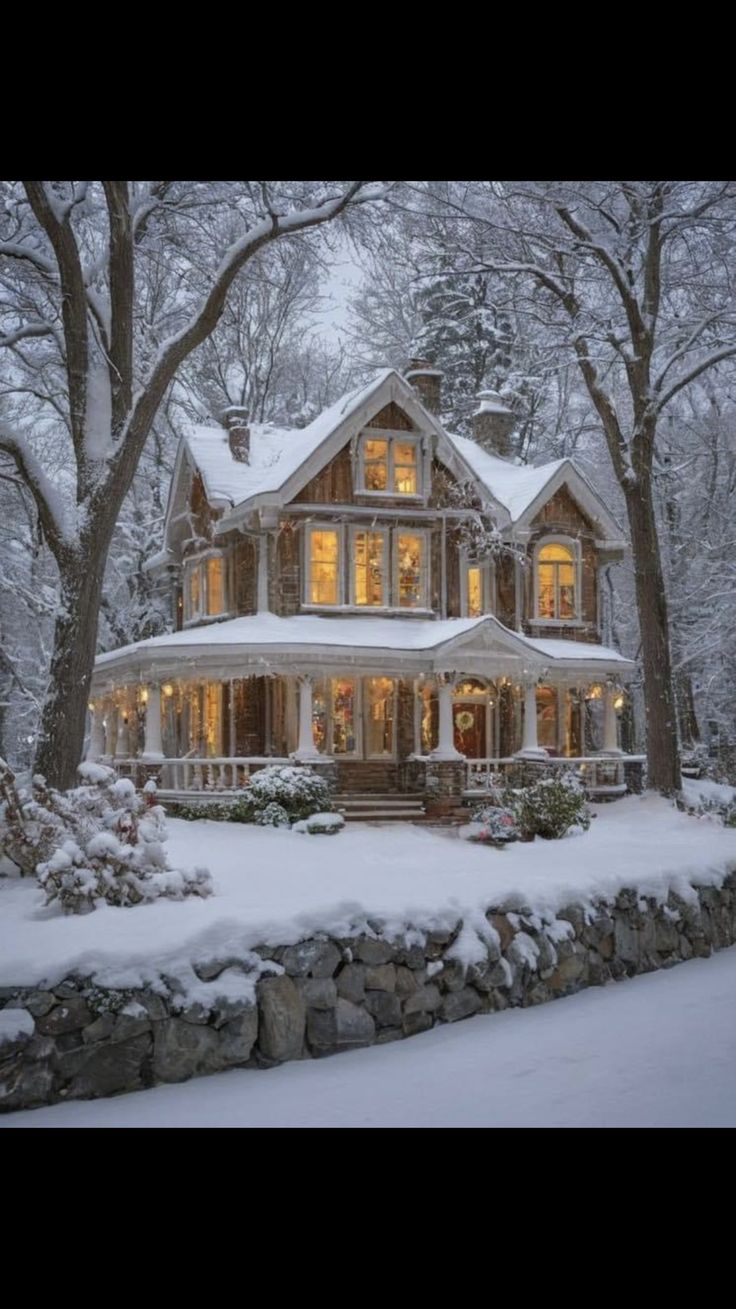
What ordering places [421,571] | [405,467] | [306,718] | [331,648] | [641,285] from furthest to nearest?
[421,571] → [405,467] → [641,285] → [331,648] → [306,718]

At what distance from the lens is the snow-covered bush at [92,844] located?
708 centimetres

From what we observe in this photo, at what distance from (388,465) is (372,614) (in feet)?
8.39

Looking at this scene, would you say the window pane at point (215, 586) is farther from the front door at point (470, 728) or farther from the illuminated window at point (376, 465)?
the front door at point (470, 728)

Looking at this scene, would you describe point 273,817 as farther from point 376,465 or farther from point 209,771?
point 376,465

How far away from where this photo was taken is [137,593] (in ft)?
75.7

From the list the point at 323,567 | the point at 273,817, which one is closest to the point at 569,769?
the point at 323,567

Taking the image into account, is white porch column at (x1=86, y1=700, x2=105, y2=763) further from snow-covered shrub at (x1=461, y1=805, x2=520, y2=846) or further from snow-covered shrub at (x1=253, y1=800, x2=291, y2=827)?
snow-covered shrub at (x1=461, y1=805, x2=520, y2=846)

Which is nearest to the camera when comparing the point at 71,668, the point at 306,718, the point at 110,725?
the point at 71,668

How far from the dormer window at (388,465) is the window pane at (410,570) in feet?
2.68

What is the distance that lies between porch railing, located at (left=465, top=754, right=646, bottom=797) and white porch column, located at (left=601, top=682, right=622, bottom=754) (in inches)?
9.2

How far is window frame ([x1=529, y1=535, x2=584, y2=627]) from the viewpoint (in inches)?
792

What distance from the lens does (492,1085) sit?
6090mm
